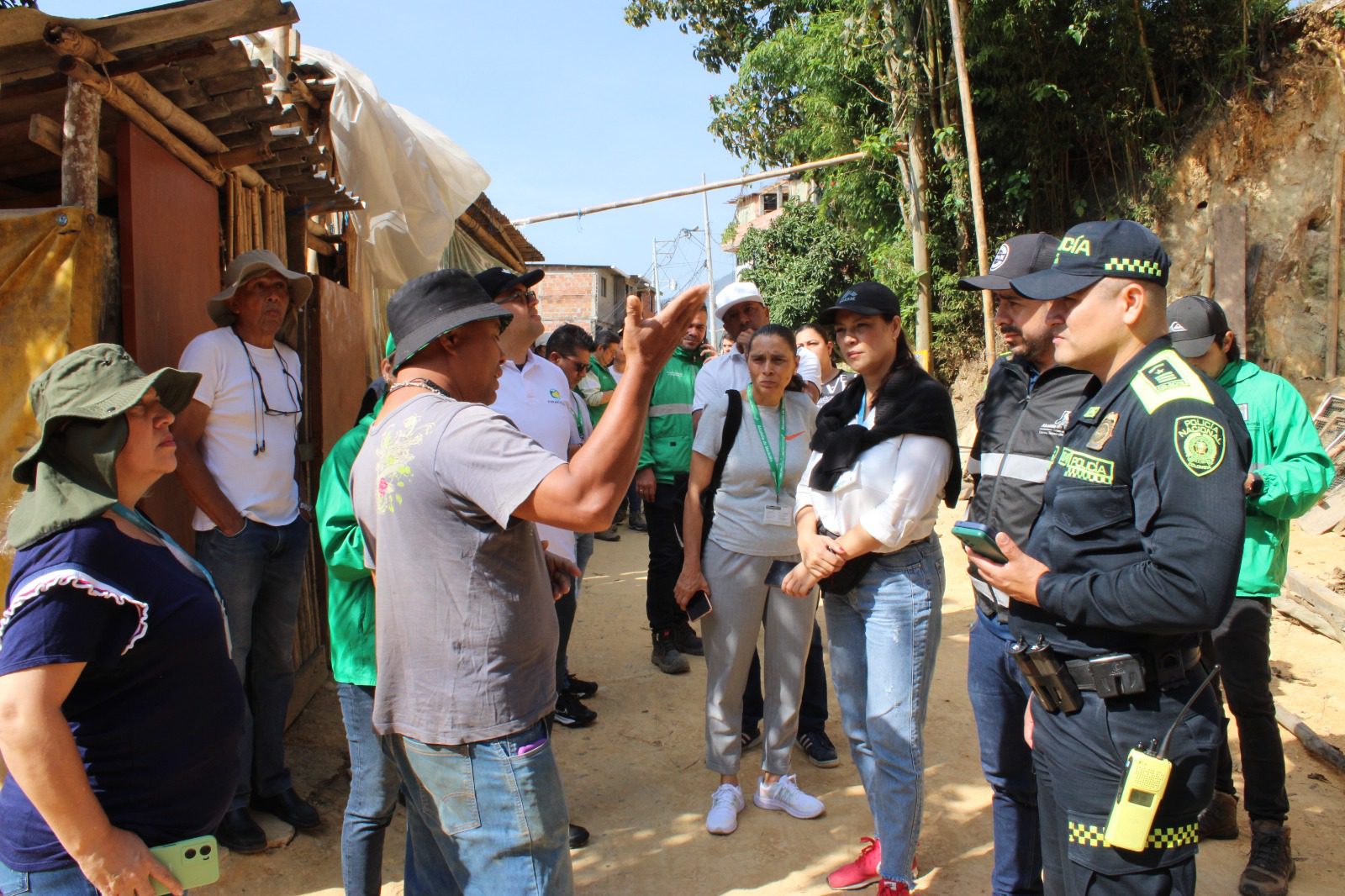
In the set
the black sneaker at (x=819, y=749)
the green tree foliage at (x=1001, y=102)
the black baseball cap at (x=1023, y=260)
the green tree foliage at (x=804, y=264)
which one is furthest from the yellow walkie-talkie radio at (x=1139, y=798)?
the green tree foliage at (x=804, y=264)

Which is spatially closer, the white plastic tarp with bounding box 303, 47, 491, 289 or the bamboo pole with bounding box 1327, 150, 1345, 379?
the white plastic tarp with bounding box 303, 47, 491, 289

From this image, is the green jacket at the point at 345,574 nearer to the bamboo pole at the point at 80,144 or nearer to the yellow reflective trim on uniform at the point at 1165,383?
the bamboo pole at the point at 80,144

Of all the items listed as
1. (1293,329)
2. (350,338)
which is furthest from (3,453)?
(1293,329)

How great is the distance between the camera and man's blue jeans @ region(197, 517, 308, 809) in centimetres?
348

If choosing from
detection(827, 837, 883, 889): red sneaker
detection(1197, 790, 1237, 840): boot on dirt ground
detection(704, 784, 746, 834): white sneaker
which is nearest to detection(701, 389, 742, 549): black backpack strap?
detection(704, 784, 746, 834): white sneaker

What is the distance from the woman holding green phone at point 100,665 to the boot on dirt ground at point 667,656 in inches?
148

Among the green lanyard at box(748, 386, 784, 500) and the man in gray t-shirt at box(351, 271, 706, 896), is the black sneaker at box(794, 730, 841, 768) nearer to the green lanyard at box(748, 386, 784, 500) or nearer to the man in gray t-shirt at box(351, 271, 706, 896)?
the green lanyard at box(748, 386, 784, 500)

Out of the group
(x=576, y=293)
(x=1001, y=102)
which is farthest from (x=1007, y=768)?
(x=576, y=293)

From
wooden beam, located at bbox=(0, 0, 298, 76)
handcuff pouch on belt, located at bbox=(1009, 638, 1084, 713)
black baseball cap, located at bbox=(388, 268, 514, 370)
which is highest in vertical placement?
wooden beam, located at bbox=(0, 0, 298, 76)

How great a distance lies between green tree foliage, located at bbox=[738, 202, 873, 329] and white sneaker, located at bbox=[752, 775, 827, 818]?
55.6 feet

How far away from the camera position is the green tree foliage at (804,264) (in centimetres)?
2038

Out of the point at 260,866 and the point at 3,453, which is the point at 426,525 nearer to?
the point at 3,453

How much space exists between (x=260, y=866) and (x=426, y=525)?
2363 mm

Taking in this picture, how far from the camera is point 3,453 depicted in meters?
2.92
